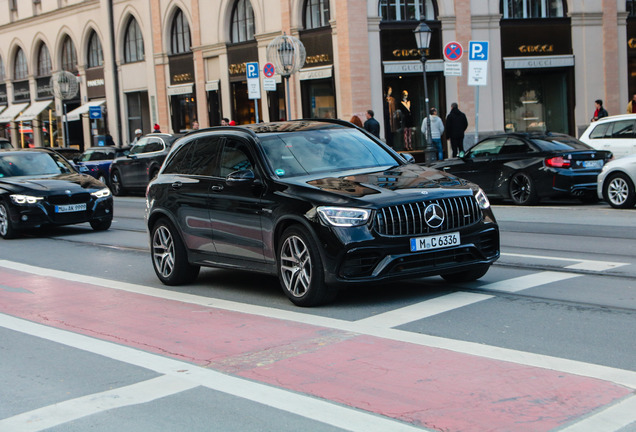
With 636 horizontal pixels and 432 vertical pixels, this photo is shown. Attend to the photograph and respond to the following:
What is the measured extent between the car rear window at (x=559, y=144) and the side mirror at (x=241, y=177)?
10421 millimetres

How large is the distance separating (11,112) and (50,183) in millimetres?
42563

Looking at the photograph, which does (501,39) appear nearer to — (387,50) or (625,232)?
(387,50)

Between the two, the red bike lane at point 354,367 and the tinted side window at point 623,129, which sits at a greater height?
the tinted side window at point 623,129

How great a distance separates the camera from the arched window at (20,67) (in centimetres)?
5538

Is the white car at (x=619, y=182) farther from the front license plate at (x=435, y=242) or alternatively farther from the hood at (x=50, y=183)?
the front license plate at (x=435, y=242)

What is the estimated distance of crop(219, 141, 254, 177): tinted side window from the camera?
9.23 metres

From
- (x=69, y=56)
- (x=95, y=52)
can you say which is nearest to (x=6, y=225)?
(x=95, y=52)

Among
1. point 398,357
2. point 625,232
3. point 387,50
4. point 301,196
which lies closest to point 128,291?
point 301,196

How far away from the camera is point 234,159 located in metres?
9.39

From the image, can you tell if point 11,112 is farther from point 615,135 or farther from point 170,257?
point 170,257

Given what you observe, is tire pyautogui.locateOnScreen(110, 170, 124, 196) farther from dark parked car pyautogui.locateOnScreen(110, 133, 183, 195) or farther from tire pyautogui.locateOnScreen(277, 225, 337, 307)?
tire pyautogui.locateOnScreen(277, 225, 337, 307)

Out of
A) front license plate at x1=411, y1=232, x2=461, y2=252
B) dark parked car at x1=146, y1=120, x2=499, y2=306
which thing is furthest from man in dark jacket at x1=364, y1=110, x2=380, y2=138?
front license plate at x1=411, y1=232, x2=461, y2=252

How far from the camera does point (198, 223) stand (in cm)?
966

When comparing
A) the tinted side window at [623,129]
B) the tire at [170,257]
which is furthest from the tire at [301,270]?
the tinted side window at [623,129]
